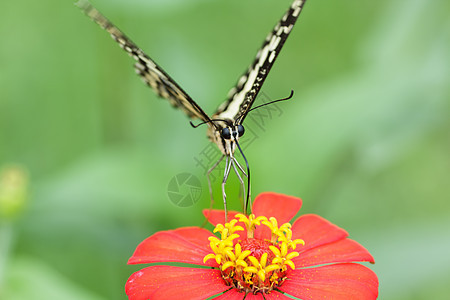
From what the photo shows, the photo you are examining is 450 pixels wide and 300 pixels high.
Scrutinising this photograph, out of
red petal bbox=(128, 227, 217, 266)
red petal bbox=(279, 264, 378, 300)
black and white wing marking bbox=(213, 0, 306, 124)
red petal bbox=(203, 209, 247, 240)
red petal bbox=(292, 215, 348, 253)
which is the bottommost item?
red petal bbox=(279, 264, 378, 300)

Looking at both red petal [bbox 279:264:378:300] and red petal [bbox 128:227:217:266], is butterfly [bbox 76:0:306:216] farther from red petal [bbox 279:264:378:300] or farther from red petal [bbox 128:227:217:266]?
red petal [bbox 279:264:378:300]

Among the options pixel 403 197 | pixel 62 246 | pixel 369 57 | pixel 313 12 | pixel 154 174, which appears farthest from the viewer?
pixel 313 12

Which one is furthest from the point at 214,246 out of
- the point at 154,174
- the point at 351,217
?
the point at 351,217

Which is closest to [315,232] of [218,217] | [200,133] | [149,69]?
[218,217]

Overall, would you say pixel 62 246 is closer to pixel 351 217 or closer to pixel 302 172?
pixel 302 172

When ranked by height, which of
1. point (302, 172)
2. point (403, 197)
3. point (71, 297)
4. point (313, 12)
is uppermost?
point (313, 12)

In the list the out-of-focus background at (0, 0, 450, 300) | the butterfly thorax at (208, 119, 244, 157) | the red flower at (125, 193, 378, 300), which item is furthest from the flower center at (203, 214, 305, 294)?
the out-of-focus background at (0, 0, 450, 300)

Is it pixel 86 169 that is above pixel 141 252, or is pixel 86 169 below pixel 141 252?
above
